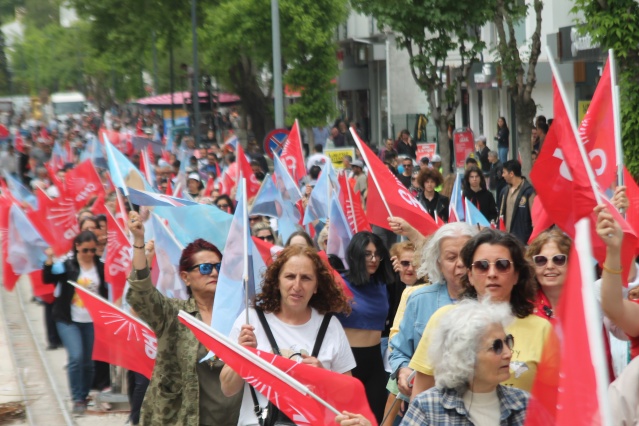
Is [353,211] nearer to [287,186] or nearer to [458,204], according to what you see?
[458,204]

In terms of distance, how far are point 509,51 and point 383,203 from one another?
34.5 ft

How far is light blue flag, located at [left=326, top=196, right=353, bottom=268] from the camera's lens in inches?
382

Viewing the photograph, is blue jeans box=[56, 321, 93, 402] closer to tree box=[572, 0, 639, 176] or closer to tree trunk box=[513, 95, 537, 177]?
tree box=[572, 0, 639, 176]

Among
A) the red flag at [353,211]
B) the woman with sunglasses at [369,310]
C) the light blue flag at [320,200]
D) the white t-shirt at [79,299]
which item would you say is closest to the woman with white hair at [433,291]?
the woman with sunglasses at [369,310]

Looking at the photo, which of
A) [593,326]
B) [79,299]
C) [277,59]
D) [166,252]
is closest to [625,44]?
[79,299]

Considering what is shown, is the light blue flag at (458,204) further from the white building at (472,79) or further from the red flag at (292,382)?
the white building at (472,79)

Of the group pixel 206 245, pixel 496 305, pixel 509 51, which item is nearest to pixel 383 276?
pixel 206 245

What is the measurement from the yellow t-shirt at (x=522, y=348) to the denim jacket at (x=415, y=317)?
74 centimetres

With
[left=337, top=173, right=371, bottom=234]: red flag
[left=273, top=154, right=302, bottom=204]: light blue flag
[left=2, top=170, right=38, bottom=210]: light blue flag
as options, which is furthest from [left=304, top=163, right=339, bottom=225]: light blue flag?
[left=2, top=170, right=38, bottom=210]: light blue flag

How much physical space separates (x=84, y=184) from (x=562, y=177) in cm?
997

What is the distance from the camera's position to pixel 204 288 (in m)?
6.11

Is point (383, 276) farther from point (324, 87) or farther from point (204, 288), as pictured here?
point (324, 87)

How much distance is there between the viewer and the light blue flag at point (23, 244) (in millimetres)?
12703

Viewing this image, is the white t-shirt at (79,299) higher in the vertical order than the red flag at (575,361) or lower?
lower
